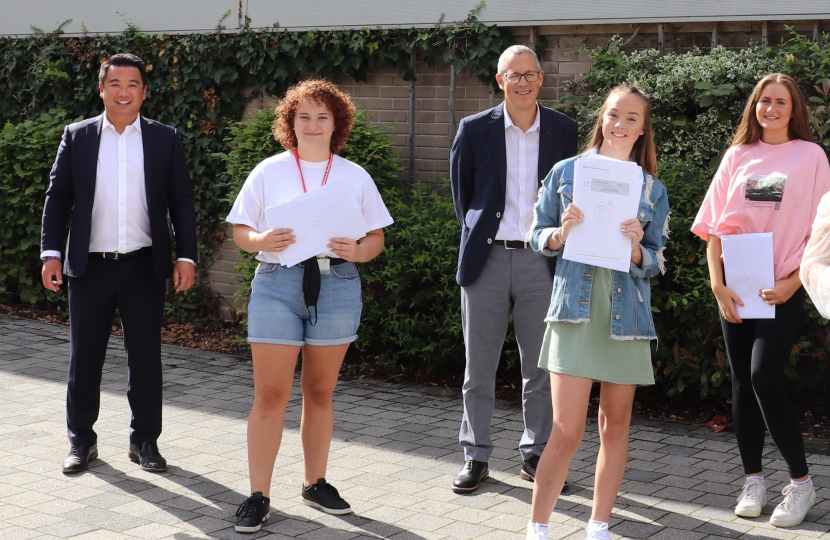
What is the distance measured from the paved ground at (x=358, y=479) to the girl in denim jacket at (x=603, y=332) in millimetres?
511

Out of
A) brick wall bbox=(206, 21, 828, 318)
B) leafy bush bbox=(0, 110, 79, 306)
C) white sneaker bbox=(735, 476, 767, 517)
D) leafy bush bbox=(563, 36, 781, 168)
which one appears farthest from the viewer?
leafy bush bbox=(0, 110, 79, 306)

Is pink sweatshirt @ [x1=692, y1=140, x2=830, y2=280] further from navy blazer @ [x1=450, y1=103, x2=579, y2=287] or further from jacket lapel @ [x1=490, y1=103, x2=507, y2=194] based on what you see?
jacket lapel @ [x1=490, y1=103, x2=507, y2=194]

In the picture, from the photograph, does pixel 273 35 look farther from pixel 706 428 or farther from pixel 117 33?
pixel 706 428

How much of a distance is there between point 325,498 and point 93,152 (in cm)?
220

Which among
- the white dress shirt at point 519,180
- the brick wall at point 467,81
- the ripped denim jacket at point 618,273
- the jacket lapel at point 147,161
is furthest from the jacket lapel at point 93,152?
the brick wall at point 467,81

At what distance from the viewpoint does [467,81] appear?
808 centimetres

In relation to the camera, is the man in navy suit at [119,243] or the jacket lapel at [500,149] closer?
the jacket lapel at [500,149]

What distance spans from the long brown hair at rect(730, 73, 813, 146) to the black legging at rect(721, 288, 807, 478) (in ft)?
2.41

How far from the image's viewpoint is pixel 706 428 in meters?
6.10

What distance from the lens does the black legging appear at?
4.41 m

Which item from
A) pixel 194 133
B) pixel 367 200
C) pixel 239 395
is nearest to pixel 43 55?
pixel 194 133

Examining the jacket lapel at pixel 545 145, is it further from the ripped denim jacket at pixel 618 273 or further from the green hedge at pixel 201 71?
the green hedge at pixel 201 71

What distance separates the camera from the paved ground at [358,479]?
435 centimetres

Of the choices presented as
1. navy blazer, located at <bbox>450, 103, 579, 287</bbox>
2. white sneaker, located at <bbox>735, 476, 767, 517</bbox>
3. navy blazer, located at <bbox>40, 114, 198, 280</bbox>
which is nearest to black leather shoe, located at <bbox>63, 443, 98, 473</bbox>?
navy blazer, located at <bbox>40, 114, 198, 280</bbox>
